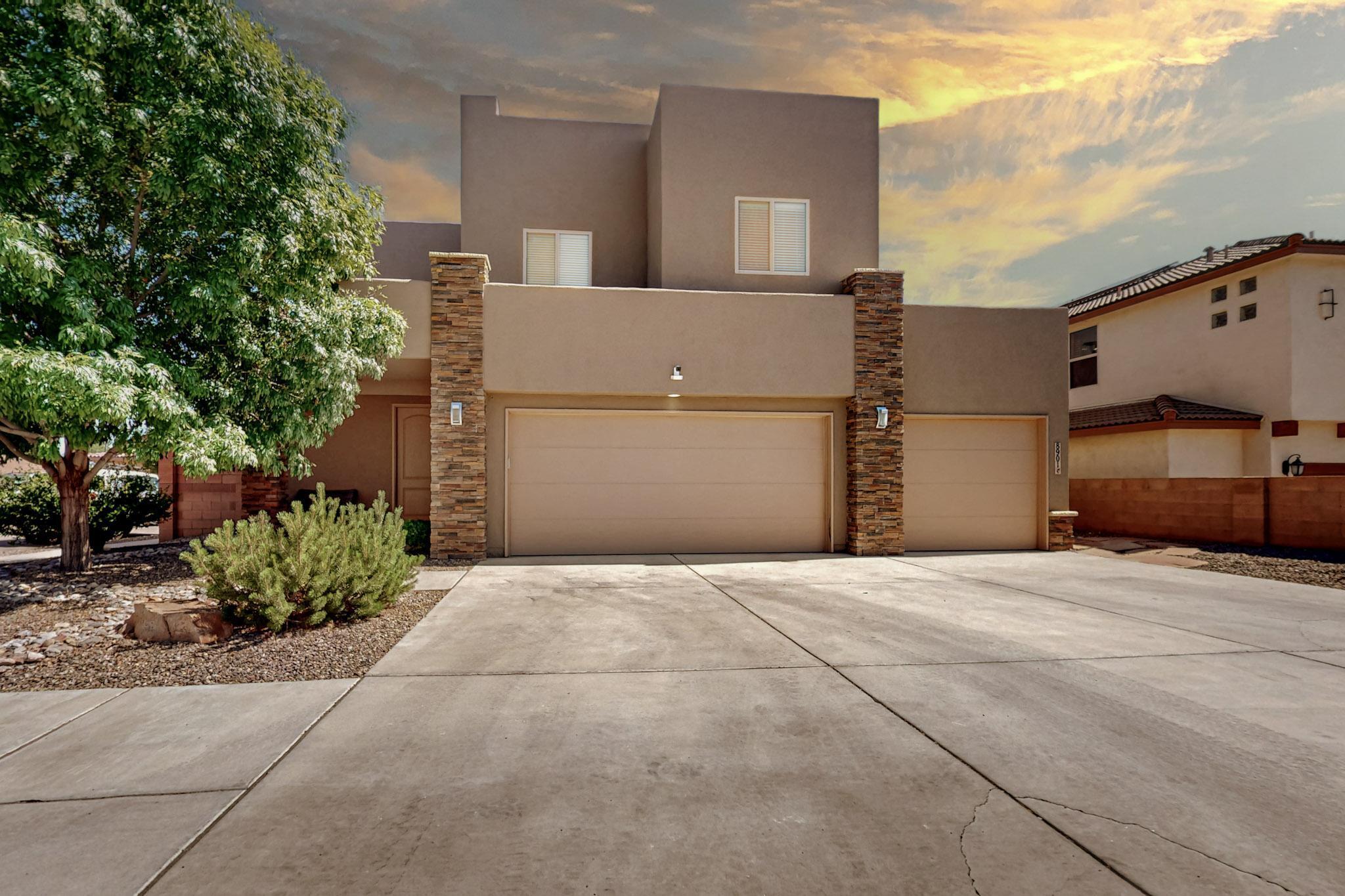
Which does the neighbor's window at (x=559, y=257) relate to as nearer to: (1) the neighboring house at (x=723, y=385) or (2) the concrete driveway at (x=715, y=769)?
(1) the neighboring house at (x=723, y=385)

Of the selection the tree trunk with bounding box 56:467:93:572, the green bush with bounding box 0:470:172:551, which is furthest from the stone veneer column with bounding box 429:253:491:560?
the green bush with bounding box 0:470:172:551

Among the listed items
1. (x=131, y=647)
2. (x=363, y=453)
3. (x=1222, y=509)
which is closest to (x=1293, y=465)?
(x=1222, y=509)

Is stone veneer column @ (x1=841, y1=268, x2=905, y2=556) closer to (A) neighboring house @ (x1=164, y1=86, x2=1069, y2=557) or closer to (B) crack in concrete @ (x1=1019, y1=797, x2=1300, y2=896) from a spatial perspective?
(A) neighboring house @ (x1=164, y1=86, x2=1069, y2=557)

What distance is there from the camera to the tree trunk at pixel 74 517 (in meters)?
7.64

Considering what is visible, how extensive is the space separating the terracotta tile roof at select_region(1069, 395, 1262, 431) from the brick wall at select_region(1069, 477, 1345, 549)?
2.56 m

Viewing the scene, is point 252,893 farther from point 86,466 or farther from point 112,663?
point 86,466

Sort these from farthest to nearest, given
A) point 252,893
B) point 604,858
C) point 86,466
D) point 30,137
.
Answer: point 86,466
point 30,137
point 604,858
point 252,893

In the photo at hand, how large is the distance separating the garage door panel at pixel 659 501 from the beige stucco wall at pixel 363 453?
3796mm

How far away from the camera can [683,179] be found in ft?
37.6

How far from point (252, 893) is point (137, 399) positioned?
6005 mm

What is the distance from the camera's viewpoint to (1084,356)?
67.6 ft

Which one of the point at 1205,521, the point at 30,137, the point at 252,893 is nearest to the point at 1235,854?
the point at 252,893

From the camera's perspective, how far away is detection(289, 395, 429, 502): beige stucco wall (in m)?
12.4

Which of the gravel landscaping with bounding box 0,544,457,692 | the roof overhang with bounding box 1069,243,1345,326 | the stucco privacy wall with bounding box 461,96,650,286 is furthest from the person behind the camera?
the roof overhang with bounding box 1069,243,1345,326
